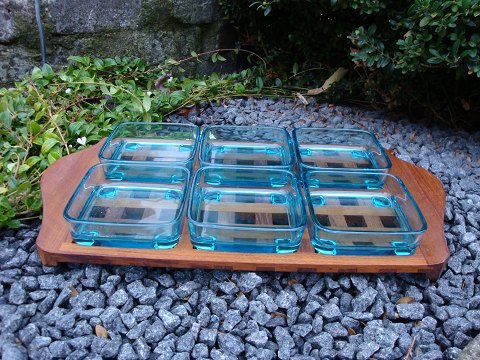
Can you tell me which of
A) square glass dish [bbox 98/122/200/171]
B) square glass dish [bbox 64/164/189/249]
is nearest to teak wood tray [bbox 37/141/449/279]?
square glass dish [bbox 64/164/189/249]

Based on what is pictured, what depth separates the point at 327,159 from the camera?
1659mm

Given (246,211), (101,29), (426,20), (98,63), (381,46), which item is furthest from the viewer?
(101,29)

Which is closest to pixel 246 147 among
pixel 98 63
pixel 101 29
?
pixel 98 63

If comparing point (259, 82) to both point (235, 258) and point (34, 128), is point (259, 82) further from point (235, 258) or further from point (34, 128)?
point (235, 258)

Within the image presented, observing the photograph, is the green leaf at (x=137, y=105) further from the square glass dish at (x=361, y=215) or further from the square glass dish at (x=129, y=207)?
the square glass dish at (x=361, y=215)

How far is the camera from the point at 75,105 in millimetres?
2129

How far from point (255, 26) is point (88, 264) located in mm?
1946

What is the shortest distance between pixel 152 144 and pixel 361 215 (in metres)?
0.78

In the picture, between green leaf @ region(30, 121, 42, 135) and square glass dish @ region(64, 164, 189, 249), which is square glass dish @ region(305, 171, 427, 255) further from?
green leaf @ region(30, 121, 42, 135)

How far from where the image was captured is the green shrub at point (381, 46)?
1718 mm

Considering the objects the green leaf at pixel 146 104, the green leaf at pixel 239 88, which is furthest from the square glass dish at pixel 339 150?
the green leaf at pixel 239 88

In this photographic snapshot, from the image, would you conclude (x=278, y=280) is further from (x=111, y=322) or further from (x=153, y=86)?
(x=153, y=86)

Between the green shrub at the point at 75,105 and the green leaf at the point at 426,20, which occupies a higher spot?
the green leaf at the point at 426,20

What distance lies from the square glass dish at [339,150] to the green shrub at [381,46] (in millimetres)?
354
